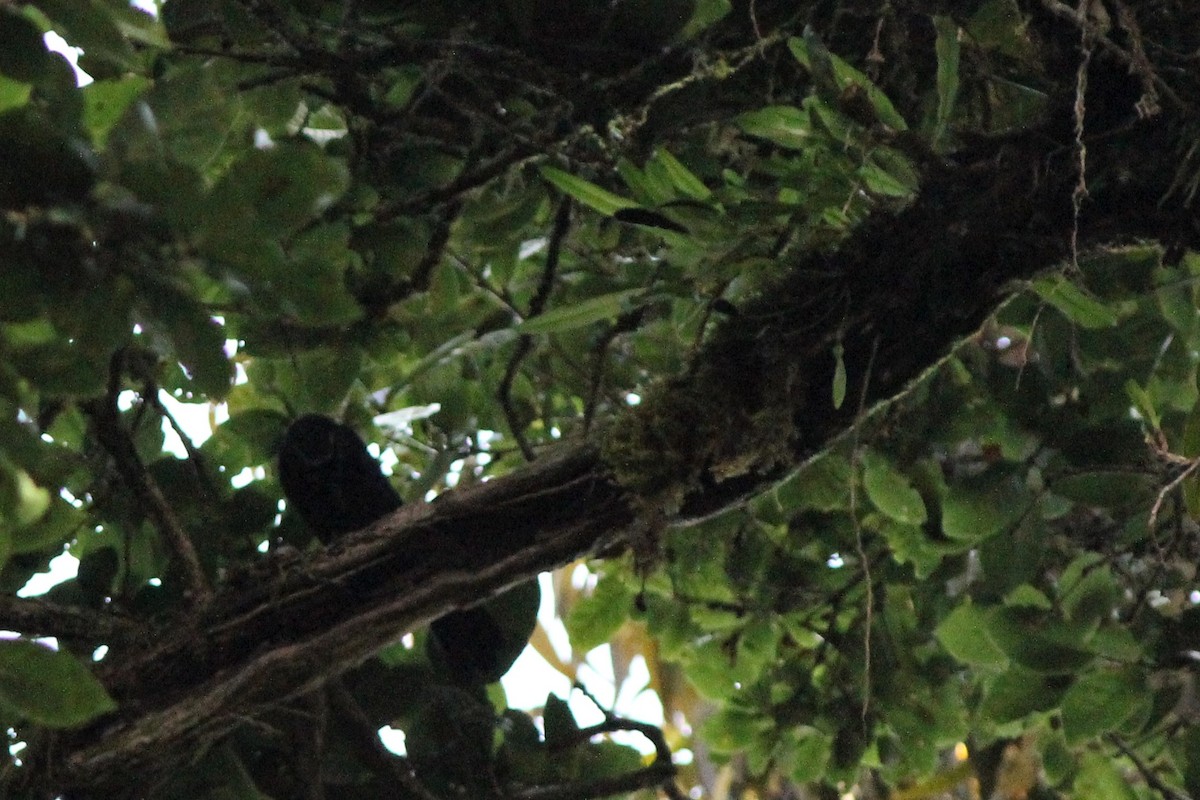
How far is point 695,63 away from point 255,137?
45 cm

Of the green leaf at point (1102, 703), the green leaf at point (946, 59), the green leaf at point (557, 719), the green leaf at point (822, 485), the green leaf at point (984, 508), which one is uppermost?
the green leaf at point (946, 59)

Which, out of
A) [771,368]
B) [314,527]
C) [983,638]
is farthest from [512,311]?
[983,638]

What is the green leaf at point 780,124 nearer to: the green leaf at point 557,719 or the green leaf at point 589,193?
the green leaf at point 589,193

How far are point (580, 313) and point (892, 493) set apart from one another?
46 centimetres

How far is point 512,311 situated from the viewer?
1.59 metres

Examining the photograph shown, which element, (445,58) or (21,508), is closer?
(21,508)

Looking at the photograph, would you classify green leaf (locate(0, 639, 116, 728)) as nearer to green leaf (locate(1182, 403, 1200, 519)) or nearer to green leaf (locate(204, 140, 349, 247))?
green leaf (locate(204, 140, 349, 247))

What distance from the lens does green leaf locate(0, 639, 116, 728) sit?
28.2 inches

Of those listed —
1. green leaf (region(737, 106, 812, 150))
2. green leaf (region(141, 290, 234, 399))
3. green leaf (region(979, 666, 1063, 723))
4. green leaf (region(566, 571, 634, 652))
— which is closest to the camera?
green leaf (region(141, 290, 234, 399))

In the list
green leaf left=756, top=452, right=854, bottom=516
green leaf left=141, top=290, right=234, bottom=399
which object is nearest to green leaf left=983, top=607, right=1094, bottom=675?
green leaf left=756, top=452, right=854, bottom=516

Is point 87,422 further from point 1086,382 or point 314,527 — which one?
point 1086,382

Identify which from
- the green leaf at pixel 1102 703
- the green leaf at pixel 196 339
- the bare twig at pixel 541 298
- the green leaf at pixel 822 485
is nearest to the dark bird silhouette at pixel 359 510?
the bare twig at pixel 541 298

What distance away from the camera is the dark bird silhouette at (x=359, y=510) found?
1.52 metres

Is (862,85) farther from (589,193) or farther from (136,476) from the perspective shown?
(136,476)
